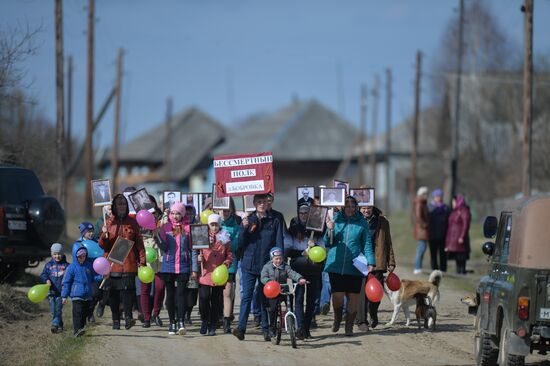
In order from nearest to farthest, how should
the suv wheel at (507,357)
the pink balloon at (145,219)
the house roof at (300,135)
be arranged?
the suv wheel at (507,357)
the pink balloon at (145,219)
the house roof at (300,135)

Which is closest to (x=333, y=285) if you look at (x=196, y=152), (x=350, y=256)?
(x=350, y=256)

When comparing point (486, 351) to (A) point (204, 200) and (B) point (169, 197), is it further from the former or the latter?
(A) point (204, 200)

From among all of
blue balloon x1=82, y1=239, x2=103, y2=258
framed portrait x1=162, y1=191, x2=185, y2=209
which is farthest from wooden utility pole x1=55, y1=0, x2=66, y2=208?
blue balloon x1=82, y1=239, x2=103, y2=258

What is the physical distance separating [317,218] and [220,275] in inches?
70.4

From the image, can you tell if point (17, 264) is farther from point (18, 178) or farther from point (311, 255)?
point (311, 255)

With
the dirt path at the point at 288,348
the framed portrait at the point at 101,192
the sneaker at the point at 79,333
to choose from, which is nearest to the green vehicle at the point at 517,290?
the dirt path at the point at 288,348

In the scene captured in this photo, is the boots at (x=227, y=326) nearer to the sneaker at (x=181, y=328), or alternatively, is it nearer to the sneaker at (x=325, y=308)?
the sneaker at (x=181, y=328)

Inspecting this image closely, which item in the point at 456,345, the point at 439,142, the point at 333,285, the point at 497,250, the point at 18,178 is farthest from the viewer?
the point at 439,142

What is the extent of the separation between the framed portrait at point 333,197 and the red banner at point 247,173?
791mm

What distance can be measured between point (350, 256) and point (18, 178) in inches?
315

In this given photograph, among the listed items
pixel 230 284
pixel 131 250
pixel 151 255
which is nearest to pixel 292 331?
pixel 230 284

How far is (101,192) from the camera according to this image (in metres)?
16.2

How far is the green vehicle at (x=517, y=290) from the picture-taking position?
10758mm

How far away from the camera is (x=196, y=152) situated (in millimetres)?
96562
